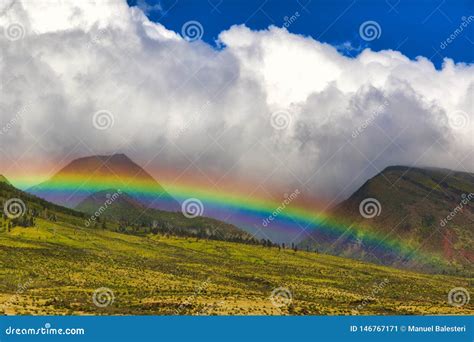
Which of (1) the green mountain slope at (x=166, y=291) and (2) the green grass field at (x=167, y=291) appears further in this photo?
(1) the green mountain slope at (x=166, y=291)

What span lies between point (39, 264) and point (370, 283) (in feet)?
359

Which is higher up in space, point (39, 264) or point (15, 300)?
point (39, 264)

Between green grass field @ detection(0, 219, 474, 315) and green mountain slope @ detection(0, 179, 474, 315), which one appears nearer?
green grass field @ detection(0, 219, 474, 315)

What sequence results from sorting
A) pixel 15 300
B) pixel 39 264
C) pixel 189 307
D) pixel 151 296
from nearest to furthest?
pixel 15 300, pixel 189 307, pixel 151 296, pixel 39 264

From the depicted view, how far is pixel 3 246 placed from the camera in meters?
190

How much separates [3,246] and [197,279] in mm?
75166

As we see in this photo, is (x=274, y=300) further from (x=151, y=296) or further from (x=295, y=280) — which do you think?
(x=295, y=280)

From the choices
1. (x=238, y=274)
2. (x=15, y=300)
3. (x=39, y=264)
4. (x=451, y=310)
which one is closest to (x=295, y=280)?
(x=238, y=274)

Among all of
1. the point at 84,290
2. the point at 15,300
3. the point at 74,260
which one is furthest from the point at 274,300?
the point at 74,260

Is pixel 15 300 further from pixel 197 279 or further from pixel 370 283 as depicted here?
pixel 370 283

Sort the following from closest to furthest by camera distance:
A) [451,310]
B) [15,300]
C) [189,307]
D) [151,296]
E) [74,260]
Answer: [15,300], [189,307], [151,296], [451,310], [74,260]

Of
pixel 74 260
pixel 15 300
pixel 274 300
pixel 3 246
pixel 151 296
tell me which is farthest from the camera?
pixel 3 246

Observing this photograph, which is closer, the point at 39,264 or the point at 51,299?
the point at 51,299

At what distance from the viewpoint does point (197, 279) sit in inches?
6102
